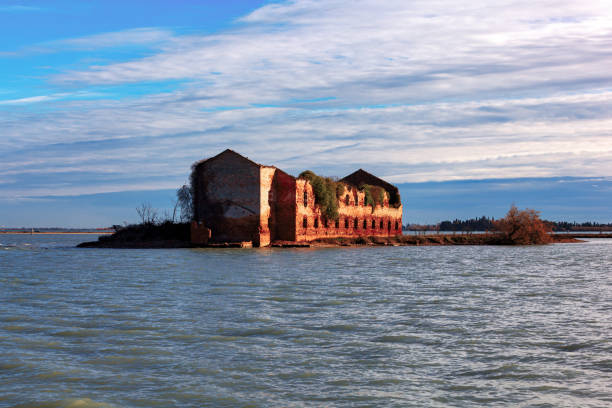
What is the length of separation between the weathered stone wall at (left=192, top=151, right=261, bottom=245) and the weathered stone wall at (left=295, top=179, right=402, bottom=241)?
337cm

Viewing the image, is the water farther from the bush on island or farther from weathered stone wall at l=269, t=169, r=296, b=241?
the bush on island

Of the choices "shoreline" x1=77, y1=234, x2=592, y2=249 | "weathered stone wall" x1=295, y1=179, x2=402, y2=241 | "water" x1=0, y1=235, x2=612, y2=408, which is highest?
"weathered stone wall" x1=295, y1=179, x2=402, y2=241

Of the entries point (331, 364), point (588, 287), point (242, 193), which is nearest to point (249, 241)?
point (242, 193)

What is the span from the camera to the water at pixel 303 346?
6.32 meters

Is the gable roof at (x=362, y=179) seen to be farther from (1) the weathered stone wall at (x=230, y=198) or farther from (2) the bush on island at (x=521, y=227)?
(1) the weathered stone wall at (x=230, y=198)

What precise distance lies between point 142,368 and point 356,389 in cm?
257

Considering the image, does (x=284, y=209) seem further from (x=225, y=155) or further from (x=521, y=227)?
(x=521, y=227)

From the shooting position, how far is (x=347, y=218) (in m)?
48.8

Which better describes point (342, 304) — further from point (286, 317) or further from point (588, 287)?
point (588, 287)

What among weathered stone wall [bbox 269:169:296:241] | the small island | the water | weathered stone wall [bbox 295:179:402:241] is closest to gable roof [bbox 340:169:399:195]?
weathered stone wall [bbox 295:179:402:241]

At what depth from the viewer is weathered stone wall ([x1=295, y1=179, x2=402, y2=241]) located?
42.2m

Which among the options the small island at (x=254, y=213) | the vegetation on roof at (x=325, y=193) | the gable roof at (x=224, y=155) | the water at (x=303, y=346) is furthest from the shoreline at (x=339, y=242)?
the water at (x=303, y=346)

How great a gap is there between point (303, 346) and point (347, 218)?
132ft

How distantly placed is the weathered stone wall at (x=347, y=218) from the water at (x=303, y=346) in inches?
1012
